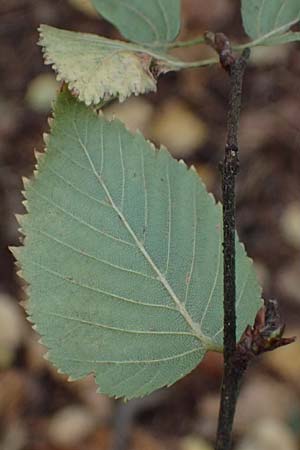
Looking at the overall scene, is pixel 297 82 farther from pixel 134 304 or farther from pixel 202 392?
pixel 134 304

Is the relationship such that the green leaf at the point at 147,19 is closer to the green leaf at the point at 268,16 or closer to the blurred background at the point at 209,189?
the green leaf at the point at 268,16

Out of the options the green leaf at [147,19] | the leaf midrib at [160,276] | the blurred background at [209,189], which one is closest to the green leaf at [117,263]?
the leaf midrib at [160,276]

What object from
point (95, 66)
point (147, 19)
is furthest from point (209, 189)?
point (95, 66)

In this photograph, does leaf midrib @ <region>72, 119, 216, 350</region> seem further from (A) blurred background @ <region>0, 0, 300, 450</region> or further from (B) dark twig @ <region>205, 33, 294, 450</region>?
(A) blurred background @ <region>0, 0, 300, 450</region>

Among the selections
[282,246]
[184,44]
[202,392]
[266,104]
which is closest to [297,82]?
[266,104]

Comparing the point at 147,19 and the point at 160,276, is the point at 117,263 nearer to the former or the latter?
the point at 160,276

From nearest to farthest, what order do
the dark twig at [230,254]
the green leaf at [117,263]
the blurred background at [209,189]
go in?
the dark twig at [230,254]
the green leaf at [117,263]
the blurred background at [209,189]
